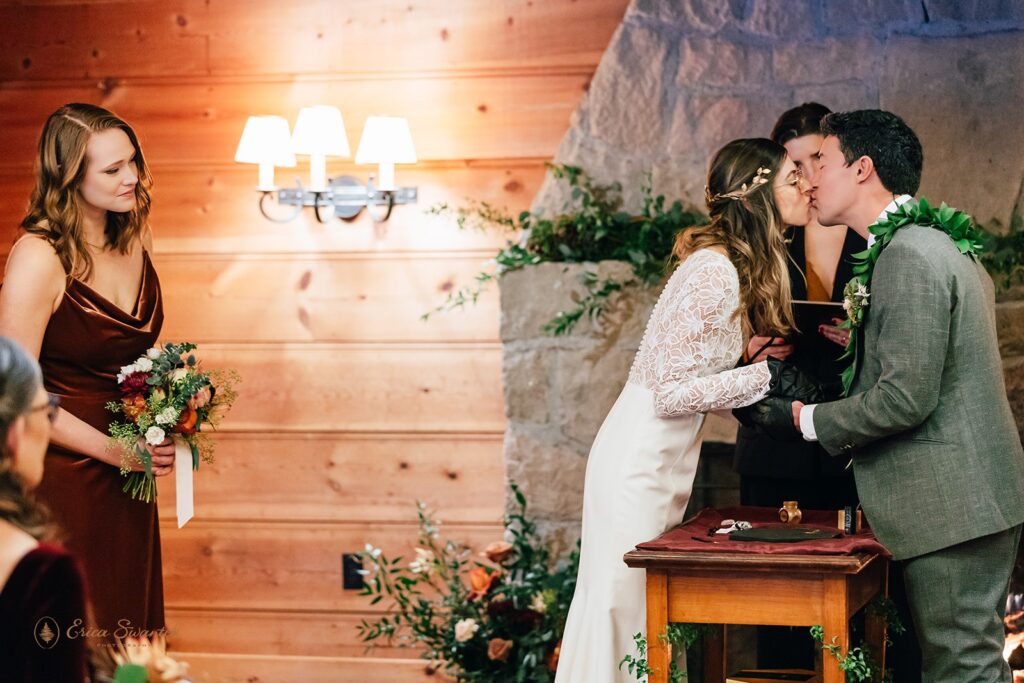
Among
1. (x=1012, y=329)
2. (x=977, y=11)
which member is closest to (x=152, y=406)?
(x=1012, y=329)

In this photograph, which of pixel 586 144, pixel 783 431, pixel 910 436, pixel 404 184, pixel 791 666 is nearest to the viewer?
pixel 910 436

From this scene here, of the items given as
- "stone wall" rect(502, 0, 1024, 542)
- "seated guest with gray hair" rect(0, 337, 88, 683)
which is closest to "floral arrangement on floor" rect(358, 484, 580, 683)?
"stone wall" rect(502, 0, 1024, 542)

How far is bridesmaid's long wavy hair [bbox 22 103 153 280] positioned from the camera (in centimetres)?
251

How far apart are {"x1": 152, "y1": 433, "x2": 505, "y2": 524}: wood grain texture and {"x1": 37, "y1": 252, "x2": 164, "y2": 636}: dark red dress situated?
1.35 m

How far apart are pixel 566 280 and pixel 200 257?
140 cm

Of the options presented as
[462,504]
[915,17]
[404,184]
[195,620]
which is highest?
[915,17]

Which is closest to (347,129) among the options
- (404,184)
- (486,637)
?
(404,184)

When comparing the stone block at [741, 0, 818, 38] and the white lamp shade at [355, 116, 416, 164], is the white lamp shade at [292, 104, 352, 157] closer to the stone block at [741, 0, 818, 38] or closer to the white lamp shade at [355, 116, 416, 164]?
the white lamp shade at [355, 116, 416, 164]

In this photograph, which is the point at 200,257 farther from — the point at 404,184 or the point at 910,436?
the point at 910,436

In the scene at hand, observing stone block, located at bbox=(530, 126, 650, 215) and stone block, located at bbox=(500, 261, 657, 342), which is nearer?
stone block, located at bbox=(500, 261, 657, 342)

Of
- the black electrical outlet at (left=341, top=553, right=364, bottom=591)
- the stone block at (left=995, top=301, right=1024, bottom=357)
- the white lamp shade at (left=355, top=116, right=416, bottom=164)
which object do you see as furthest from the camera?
the black electrical outlet at (left=341, top=553, right=364, bottom=591)

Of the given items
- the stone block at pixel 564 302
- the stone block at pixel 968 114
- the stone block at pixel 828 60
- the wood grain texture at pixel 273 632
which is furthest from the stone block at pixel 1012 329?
the wood grain texture at pixel 273 632

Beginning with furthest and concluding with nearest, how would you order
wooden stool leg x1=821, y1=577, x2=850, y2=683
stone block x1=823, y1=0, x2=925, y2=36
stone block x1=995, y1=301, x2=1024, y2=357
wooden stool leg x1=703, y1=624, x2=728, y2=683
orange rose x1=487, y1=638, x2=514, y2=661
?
1. stone block x1=823, y1=0, x2=925, y2=36
2. stone block x1=995, y1=301, x2=1024, y2=357
3. orange rose x1=487, y1=638, x2=514, y2=661
4. wooden stool leg x1=703, y1=624, x2=728, y2=683
5. wooden stool leg x1=821, y1=577, x2=850, y2=683

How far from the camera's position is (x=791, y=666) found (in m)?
3.06
